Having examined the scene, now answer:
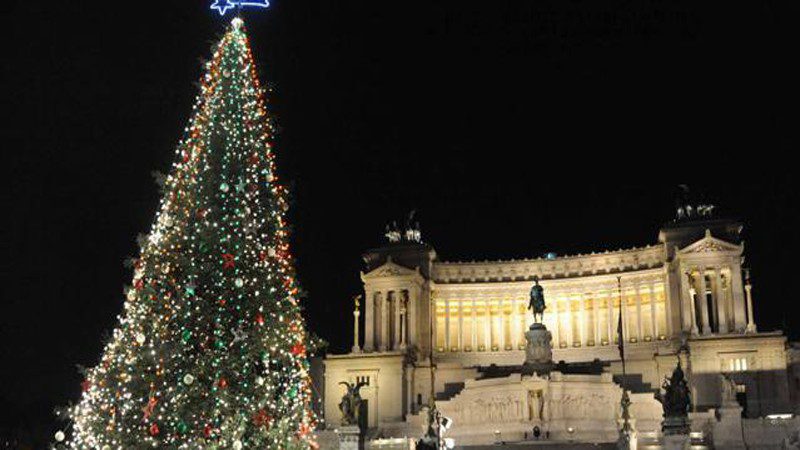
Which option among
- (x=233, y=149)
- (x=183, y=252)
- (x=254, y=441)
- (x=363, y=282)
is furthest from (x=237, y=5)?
(x=363, y=282)

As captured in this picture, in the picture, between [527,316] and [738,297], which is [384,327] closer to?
[527,316]

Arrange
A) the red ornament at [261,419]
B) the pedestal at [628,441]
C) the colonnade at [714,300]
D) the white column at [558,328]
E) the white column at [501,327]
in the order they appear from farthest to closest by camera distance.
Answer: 1. the white column at [501,327]
2. the white column at [558,328]
3. the colonnade at [714,300]
4. the pedestal at [628,441]
5. the red ornament at [261,419]

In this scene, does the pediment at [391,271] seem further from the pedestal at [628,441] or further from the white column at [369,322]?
the pedestal at [628,441]

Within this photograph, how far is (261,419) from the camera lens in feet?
84.9

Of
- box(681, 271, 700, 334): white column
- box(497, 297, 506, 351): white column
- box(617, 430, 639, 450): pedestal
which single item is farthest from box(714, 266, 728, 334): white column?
box(617, 430, 639, 450): pedestal

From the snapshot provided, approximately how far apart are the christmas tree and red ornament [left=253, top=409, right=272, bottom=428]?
0.10 feet

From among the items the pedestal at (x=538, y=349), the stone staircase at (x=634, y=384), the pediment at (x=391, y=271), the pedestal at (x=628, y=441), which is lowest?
the pedestal at (x=628, y=441)

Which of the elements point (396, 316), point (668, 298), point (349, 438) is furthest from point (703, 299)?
point (349, 438)

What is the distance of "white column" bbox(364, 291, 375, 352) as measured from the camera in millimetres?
82812

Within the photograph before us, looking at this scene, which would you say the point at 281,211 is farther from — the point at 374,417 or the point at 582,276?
the point at 582,276

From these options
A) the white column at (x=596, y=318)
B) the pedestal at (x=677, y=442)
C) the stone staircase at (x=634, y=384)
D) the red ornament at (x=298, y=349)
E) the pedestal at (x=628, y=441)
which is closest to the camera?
the red ornament at (x=298, y=349)

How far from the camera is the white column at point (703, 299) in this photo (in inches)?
3014

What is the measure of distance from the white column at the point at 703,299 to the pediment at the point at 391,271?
23.8 meters

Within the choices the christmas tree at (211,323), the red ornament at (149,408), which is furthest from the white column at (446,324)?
the red ornament at (149,408)
